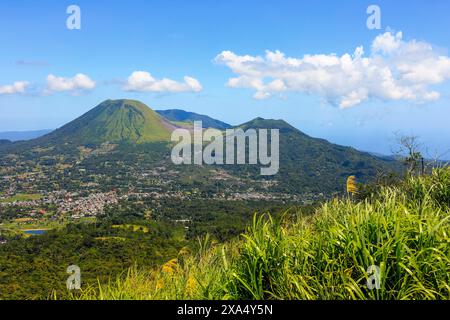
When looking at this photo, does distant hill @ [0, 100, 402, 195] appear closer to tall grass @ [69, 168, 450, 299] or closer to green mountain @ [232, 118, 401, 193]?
green mountain @ [232, 118, 401, 193]

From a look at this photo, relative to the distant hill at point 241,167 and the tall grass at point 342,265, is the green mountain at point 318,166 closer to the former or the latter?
the distant hill at point 241,167

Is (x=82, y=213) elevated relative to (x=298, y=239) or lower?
lower

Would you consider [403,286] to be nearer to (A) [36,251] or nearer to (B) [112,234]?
(A) [36,251]

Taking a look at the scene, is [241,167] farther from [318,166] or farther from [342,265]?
[342,265]

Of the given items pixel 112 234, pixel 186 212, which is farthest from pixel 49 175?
pixel 112 234

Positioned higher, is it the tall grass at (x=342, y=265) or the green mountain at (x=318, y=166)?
the tall grass at (x=342, y=265)

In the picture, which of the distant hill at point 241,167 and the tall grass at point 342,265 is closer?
the tall grass at point 342,265

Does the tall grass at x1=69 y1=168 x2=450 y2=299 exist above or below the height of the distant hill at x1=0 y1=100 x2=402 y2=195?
above

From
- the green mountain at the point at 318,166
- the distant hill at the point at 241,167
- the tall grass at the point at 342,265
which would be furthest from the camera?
the distant hill at the point at 241,167

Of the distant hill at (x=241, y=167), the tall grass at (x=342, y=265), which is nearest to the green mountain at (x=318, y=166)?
the distant hill at (x=241, y=167)

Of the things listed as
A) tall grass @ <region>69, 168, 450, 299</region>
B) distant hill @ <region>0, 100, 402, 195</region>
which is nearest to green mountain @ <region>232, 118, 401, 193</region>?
distant hill @ <region>0, 100, 402, 195</region>

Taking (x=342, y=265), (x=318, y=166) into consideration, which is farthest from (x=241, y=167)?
(x=342, y=265)
